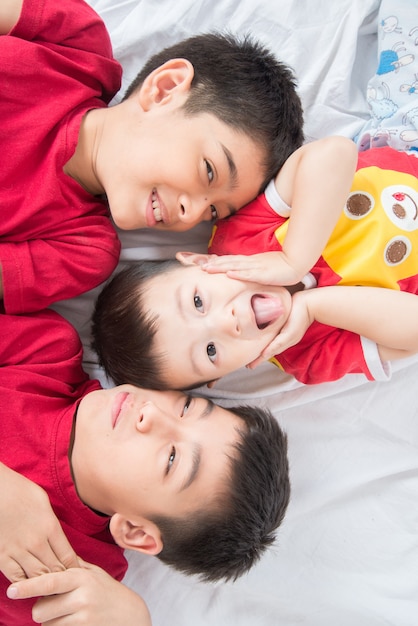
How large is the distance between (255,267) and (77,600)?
63cm

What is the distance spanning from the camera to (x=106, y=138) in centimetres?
114

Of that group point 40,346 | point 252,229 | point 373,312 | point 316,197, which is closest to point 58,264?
point 40,346

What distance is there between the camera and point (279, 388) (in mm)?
1323

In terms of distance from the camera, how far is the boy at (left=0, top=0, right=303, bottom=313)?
109 cm

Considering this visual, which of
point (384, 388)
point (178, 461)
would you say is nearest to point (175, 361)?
point (178, 461)

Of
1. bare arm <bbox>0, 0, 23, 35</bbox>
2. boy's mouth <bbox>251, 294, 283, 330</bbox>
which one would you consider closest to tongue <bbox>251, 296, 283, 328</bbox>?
boy's mouth <bbox>251, 294, 283, 330</bbox>

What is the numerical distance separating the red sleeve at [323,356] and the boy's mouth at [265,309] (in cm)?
15

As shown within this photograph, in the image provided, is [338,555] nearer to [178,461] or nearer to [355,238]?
[178,461]

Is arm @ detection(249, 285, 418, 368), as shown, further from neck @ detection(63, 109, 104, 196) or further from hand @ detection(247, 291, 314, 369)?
neck @ detection(63, 109, 104, 196)

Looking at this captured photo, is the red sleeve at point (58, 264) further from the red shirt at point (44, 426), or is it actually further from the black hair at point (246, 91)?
the black hair at point (246, 91)

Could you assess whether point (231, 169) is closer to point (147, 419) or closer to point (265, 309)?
point (265, 309)

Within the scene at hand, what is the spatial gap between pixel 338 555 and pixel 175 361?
603mm

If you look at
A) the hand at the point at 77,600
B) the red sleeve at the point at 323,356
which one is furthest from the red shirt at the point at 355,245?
the hand at the point at 77,600

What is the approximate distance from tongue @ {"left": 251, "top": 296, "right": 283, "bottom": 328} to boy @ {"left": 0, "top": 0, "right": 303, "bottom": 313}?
7.8 inches
